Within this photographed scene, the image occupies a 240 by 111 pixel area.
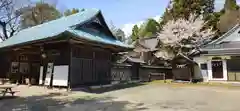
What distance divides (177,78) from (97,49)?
11711mm

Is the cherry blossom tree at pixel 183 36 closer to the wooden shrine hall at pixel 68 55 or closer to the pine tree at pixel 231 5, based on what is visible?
the pine tree at pixel 231 5

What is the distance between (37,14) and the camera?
37.7 metres

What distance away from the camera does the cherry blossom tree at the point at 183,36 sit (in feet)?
95.9

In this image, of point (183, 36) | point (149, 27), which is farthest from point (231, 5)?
point (149, 27)

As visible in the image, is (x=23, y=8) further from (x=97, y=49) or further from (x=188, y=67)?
(x=188, y=67)

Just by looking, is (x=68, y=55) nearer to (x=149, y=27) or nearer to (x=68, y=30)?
(x=68, y=30)

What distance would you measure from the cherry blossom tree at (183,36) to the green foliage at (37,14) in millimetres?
19730

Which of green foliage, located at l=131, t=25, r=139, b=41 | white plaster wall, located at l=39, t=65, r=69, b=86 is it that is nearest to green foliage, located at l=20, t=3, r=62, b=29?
green foliage, located at l=131, t=25, r=139, b=41

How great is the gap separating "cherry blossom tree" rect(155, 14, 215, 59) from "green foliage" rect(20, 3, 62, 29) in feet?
64.7

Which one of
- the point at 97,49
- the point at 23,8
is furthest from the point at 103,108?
the point at 23,8

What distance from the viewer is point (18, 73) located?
18.8 meters

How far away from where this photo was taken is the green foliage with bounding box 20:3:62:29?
118ft

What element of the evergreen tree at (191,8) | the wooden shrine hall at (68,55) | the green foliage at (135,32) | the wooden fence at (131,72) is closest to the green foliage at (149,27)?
the green foliage at (135,32)

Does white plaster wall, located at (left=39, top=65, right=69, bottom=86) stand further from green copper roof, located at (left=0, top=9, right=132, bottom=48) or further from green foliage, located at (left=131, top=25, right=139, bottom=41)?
green foliage, located at (left=131, top=25, right=139, bottom=41)
